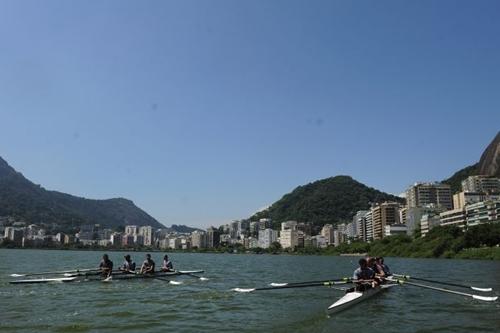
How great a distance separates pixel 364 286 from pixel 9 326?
42.3ft

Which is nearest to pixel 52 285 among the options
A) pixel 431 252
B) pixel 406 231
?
pixel 431 252

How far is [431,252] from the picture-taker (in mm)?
95625

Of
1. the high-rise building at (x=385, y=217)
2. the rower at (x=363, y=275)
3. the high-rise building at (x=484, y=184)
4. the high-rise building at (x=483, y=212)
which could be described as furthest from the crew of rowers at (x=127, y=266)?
the high-rise building at (x=484, y=184)

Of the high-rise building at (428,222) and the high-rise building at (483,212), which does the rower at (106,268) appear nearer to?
the high-rise building at (483,212)

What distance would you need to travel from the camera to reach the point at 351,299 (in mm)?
17188

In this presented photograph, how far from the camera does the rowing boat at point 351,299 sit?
16281 millimetres

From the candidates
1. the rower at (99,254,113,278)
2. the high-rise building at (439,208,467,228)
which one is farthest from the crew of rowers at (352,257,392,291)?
the high-rise building at (439,208,467,228)

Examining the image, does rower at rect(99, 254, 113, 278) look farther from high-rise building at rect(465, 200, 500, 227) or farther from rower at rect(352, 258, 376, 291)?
high-rise building at rect(465, 200, 500, 227)

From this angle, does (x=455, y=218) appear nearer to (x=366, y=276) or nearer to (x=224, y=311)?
(x=366, y=276)

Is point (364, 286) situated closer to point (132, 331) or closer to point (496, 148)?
point (132, 331)

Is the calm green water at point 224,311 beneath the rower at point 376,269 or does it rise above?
beneath

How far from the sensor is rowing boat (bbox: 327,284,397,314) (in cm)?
1628

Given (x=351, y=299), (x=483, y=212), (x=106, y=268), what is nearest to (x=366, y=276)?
(x=351, y=299)

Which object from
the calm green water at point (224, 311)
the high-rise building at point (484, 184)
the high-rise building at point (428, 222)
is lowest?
the calm green water at point (224, 311)
